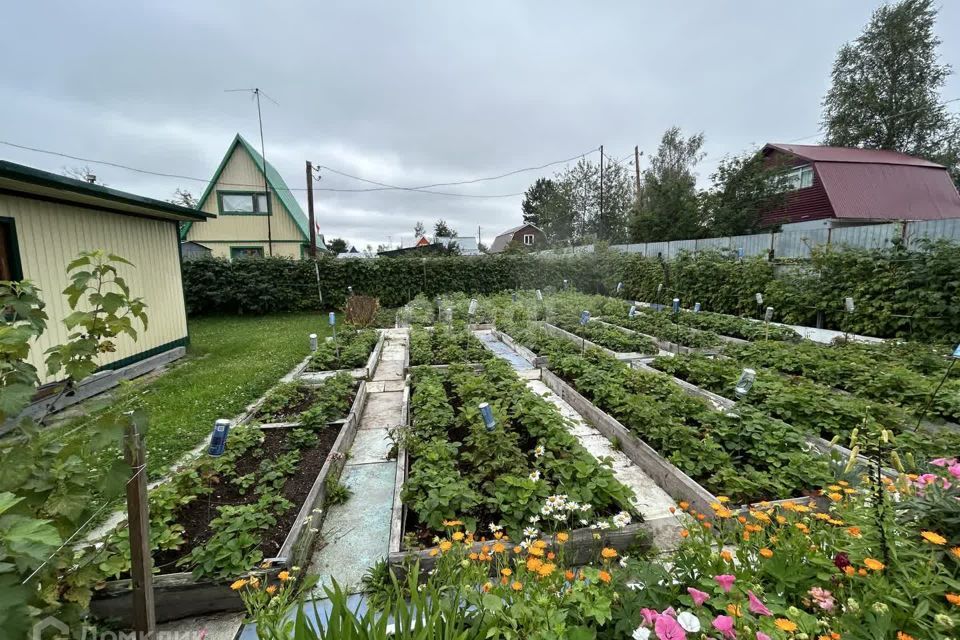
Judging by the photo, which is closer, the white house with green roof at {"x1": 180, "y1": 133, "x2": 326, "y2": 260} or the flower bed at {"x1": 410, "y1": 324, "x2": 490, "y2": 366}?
the flower bed at {"x1": 410, "y1": 324, "x2": 490, "y2": 366}

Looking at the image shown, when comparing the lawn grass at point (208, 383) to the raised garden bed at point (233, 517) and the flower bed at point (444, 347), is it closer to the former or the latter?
the raised garden bed at point (233, 517)

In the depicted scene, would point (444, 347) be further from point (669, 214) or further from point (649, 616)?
point (669, 214)

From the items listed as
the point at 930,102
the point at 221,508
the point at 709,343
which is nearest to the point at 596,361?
the point at 709,343

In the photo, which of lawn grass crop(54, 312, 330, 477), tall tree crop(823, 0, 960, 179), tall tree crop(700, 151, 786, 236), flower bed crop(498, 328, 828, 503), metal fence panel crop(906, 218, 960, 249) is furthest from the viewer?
tall tree crop(823, 0, 960, 179)

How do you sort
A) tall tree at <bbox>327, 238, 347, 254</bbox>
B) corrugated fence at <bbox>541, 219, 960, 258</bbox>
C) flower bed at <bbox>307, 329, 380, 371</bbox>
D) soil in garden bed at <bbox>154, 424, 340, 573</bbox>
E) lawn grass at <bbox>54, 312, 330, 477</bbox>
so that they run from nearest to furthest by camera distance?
soil in garden bed at <bbox>154, 424, 340, 573</bbox>
lawn grass at <bbox>54, 312, 330, 477</bbox>
flower bed at <bbox>307, 329, 380, 371</bbox>
corrugated fence at <bbox>541, 219, 960, 258</bbox>
tall tree at <bbox>327, 238, 347, 254</bbox>

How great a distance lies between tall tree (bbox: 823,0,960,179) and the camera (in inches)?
819

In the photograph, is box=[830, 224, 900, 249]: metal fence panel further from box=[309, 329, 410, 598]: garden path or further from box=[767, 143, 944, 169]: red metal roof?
box=[767, 143, 944, 169]: red metal roof

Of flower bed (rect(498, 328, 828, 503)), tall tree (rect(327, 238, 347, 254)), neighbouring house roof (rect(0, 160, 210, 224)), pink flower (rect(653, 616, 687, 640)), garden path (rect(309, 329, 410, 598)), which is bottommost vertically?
garden path (rect(309, 329, 410, 598))

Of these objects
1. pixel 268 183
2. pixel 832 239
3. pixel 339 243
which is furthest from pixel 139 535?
pixel 339 243

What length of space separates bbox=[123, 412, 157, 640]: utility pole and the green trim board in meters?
5.61

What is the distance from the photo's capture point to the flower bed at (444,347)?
19.4 feet

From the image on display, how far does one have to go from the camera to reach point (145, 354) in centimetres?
654

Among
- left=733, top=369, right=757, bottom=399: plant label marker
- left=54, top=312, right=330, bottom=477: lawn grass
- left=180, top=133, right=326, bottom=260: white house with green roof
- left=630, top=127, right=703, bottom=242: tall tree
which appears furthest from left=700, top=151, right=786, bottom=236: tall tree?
left=180, top=133, right=326, bottom=260: white house with green roof

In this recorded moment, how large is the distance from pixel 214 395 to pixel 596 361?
A: 489 centimetres
